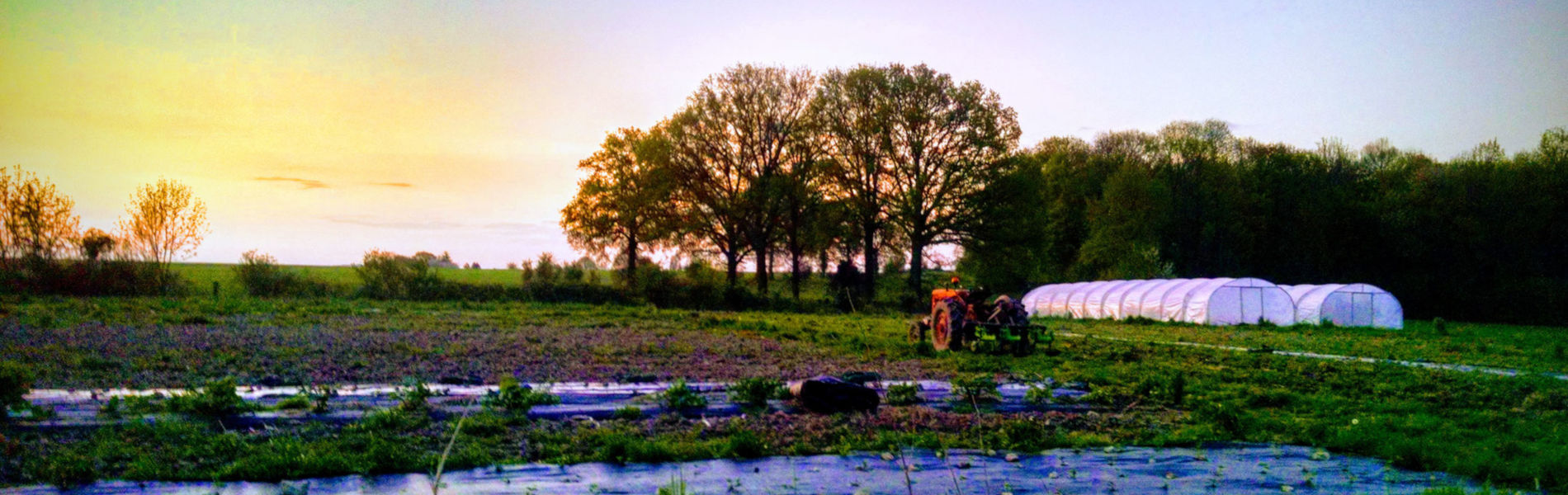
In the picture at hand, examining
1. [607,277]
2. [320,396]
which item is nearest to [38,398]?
[320,396]

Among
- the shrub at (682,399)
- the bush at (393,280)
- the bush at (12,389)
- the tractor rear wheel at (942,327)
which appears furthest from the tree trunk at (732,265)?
the bush at (12,389)

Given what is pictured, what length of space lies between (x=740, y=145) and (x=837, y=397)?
1506 inches

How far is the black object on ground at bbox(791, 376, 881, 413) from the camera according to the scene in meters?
10.3

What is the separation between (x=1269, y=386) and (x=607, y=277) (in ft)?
117

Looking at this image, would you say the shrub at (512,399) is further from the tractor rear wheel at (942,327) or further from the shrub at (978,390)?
the tractor rear wheel at (942,327)

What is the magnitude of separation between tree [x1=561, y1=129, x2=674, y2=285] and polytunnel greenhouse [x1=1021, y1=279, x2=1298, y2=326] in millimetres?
20686

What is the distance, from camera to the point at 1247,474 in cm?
761

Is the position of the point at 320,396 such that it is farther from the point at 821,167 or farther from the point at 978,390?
the point at 821,167

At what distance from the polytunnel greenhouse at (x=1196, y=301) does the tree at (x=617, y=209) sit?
20686 millimetres

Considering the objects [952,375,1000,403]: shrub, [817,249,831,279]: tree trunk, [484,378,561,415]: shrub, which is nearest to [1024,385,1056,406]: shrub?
[952,375,1000,403]: shrub

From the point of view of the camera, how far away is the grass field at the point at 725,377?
7797 mm

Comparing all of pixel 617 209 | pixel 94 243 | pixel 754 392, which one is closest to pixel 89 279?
pixel 94 243

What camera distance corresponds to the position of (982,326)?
18938mm

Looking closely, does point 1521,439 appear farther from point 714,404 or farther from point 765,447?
point 714,404
